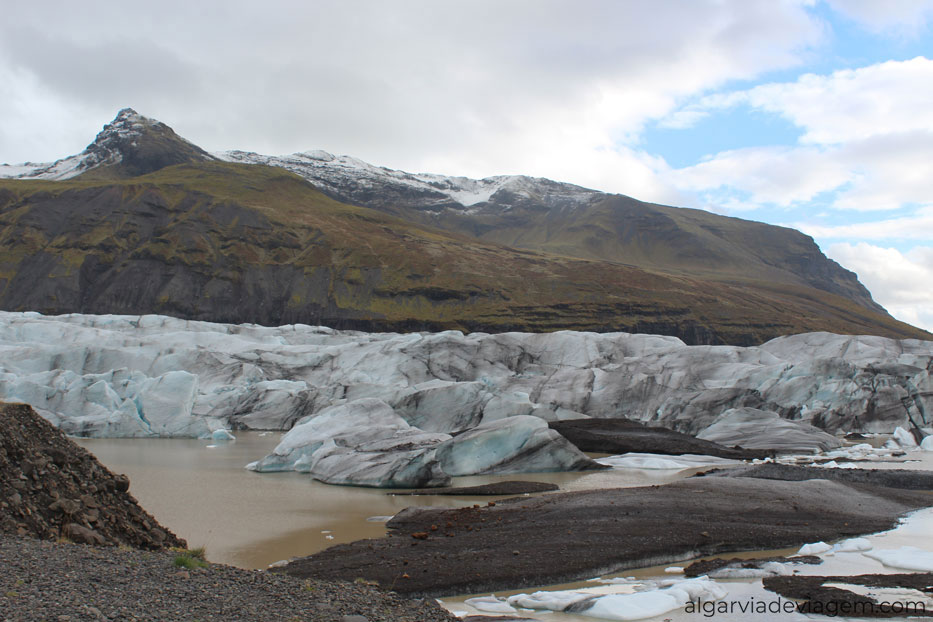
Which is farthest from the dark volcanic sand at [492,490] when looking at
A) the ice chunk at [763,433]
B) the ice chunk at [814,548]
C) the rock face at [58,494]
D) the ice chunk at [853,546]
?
the ice chunk at [763,433]

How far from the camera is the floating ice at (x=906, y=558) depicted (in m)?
10.6

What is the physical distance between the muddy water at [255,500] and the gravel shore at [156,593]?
3542 millimetres

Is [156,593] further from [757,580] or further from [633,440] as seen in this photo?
[633,440]

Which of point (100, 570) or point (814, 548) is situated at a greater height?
point (100, 570)

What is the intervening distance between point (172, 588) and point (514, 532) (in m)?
6.86

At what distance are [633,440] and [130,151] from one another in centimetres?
17700

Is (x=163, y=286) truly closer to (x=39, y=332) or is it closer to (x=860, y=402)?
(x=39, y=332)

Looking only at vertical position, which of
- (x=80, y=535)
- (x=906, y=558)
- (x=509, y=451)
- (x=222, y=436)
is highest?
(x=80, y=535)

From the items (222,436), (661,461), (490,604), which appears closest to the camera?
(490,604)

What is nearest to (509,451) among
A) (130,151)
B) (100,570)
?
(100,570)

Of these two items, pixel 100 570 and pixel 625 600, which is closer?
pixel 100 570

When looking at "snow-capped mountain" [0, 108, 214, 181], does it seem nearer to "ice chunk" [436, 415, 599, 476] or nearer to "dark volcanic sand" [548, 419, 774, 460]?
"dark volcanic sand" [548, 419, 774, 460]

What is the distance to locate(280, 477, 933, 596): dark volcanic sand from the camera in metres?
10.3

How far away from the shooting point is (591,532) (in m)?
12.6
